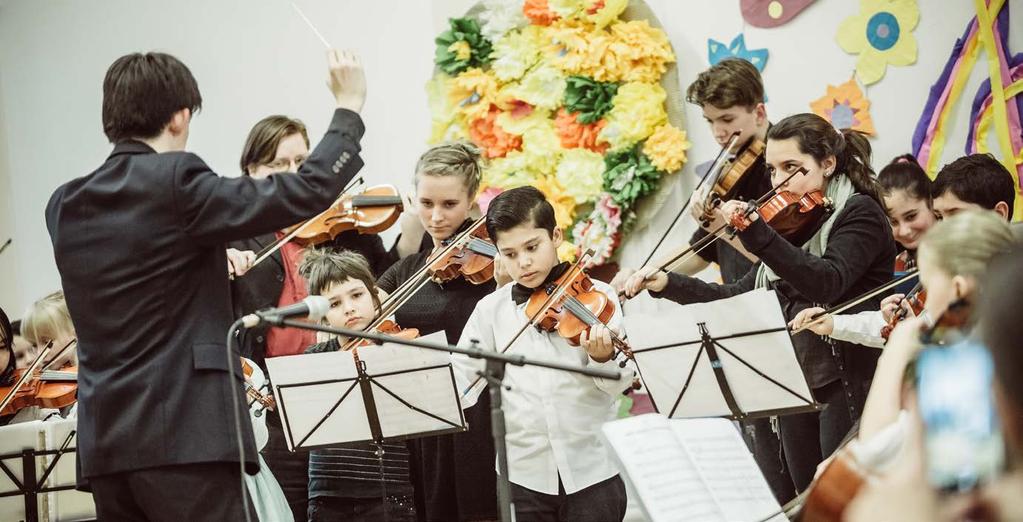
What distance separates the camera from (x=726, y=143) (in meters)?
3.73

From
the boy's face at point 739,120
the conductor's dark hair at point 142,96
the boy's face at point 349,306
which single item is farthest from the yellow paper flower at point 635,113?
the conductor's dark hair at point 142,96

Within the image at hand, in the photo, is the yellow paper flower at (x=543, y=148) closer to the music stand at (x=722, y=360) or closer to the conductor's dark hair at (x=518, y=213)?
the conductor's dark hair at (x=518, y=213)

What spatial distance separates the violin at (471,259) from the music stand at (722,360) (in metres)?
Answer: 0.77

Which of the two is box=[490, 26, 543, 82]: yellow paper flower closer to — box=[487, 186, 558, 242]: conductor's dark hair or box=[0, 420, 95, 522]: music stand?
box=[487, 186, 558, 242]: conductor's dark hair

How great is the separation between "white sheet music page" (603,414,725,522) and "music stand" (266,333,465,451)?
0.56 metres

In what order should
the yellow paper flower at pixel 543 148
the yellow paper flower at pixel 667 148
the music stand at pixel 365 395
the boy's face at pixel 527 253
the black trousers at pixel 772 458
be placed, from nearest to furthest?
the music stand at pixel 365 395
the boy's face at pixel 527 253
the black trousers at pixel 772 458
the yellow paper flower at pixel 667 148
the yellow paper flower at pixel 543 148

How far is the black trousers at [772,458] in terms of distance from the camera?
339 centimetres

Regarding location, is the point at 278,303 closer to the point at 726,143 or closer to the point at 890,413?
the point at 726,143

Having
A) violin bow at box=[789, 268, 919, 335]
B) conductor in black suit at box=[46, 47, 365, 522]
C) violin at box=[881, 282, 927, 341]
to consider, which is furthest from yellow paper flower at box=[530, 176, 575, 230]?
conductor in black suit at box=[46, 47, 365, 522]

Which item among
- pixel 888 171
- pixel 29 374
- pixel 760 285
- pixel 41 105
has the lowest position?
pixel 29 374

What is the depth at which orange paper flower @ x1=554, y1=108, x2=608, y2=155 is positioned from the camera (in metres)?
4.59

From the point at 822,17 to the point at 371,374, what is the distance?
2.38m

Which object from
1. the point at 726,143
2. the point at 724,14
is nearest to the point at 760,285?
the point at 726,143

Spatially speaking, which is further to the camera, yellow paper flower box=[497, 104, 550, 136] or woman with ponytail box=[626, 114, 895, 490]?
yellow paper flower box=[497, 104, 550, 136]
